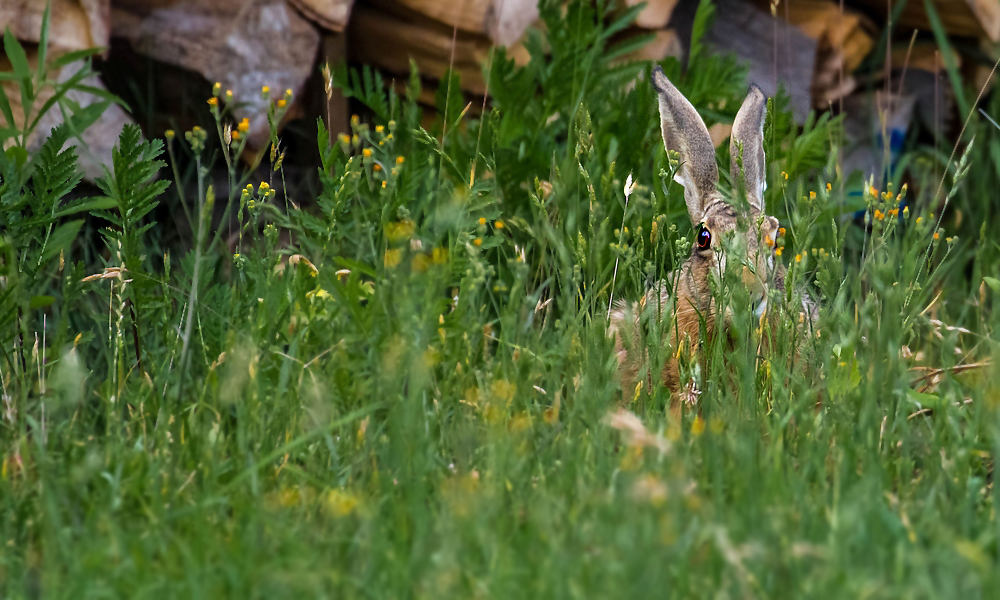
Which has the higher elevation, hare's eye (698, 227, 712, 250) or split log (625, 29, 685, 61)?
split log (625, 29, 685, 61)

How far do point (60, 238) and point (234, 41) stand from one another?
246 cm

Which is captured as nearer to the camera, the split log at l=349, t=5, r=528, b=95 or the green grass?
the green grass

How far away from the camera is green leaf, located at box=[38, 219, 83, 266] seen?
2500 mm

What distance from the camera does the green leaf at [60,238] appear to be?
2500 millimetres

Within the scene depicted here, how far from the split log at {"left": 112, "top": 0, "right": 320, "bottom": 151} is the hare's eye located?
2.11 meters

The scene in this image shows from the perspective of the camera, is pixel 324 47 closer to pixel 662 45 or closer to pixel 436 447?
pixel 662 45

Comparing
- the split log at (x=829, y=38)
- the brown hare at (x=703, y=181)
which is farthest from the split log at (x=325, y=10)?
the split log at (x=829, y=38)

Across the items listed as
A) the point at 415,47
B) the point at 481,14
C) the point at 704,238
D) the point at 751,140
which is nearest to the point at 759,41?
Result: the point at 481,14

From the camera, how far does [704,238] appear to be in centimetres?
372

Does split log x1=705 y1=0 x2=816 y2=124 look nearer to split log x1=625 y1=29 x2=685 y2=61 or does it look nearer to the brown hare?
split log x1=625 y1=29 x2=685 y2=61

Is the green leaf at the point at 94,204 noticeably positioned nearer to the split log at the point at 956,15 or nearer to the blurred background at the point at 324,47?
the blurred background at the point at 324,47

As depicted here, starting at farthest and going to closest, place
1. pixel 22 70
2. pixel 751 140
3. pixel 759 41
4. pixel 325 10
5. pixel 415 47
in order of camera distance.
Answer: pixel 759 41
pixel 415 47
pixel 325 10
pixel 751 140
pixel 22 70

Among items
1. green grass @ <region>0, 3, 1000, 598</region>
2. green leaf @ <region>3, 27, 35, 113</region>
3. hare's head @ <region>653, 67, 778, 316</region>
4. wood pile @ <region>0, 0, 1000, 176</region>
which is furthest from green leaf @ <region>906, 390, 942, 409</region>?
green leaf @ <region>3, 27, 35, 113</region>

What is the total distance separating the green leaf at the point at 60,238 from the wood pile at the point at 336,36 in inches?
63.8
